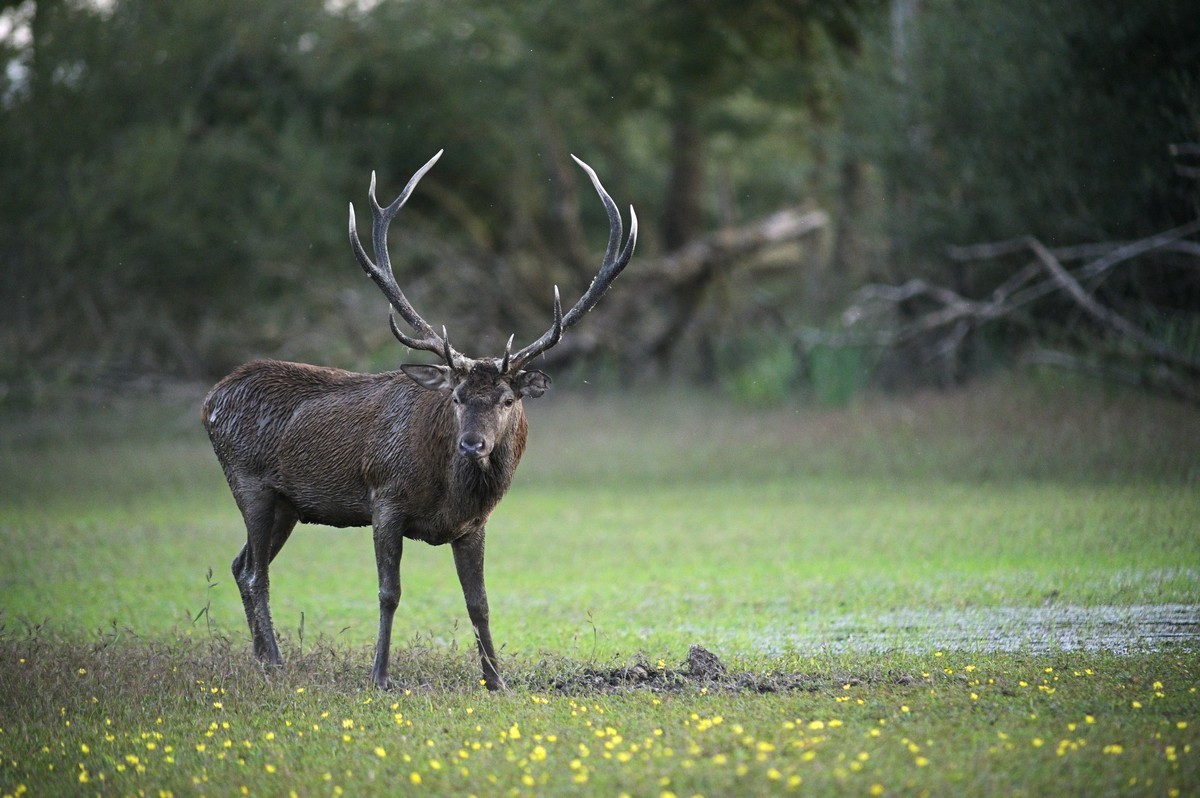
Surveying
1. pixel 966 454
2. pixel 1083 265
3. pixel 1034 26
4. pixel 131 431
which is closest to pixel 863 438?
pixel 966 454

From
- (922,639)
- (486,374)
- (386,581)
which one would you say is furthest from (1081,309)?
(386,581)

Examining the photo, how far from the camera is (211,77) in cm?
2359

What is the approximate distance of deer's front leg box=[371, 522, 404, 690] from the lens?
721 centimetres

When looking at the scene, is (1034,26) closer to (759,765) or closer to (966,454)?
(966,454)

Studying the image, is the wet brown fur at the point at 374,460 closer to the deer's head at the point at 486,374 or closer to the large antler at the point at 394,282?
the deer's head at the point at 486,374

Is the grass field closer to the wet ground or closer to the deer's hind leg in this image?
the wet ground

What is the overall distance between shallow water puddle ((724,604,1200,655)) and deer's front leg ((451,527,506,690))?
65.1 inches

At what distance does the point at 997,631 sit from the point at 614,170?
952 inches

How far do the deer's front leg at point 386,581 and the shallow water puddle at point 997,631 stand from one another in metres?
2.16

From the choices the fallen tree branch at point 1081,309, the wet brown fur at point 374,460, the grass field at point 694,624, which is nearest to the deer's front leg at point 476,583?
the wet brown fur at point 374,460

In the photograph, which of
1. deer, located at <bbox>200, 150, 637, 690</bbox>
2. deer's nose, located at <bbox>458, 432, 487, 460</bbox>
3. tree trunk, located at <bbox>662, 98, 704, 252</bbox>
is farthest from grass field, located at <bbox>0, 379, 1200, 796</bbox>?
tree trunk, located at <bbox>662, 98, 704, 252</bbox>

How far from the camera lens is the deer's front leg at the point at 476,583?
738 cm

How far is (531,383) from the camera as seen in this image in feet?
24.0

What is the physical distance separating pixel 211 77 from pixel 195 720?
62.1ft
